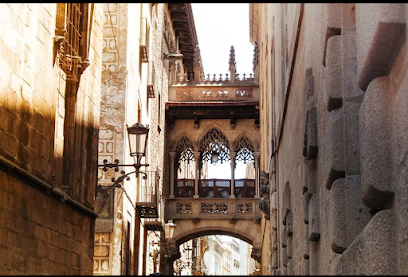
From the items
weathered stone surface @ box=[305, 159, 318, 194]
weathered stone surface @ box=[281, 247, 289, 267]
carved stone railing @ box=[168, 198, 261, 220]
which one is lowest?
weathered stone surface @ box=[281, 247, 289, 267]

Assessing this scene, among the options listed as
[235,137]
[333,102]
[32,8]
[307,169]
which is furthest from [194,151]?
[333,102]

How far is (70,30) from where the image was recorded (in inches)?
497

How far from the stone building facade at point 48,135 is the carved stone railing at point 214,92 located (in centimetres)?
1758

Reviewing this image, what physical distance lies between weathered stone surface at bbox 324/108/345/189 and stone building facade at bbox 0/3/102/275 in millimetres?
4074

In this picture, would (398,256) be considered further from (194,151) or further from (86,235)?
(194,151)

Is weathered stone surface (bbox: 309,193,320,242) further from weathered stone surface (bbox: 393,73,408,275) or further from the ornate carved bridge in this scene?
the ornate carved bridge

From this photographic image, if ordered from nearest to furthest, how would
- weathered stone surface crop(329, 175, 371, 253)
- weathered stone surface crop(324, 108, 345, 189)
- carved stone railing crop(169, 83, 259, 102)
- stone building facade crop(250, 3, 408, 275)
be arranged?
stone building facade crop(250, 3, 408, 275)
weathered stone surface crop(329, 175, 371, 253)
weathered stone surface crop(324, 108, 345, 189)
carved stone railing crop(169, 83, 259, 102)

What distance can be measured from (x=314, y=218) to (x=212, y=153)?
2514 cm

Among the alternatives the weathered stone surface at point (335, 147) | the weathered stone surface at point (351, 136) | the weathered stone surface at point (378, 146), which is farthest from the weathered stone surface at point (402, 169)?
the weathered stone surface at point (335, 147)

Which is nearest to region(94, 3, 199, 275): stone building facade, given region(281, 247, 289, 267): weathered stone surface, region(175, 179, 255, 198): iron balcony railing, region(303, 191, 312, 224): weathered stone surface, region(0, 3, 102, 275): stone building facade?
region(0, 3, 102, 275): stone building facade

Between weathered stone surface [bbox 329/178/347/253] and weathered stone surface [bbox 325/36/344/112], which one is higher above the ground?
weathered stone surface [bbox 325/36/344/112]

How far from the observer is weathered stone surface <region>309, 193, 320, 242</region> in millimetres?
6523

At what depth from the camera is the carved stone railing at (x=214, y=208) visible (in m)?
30.4

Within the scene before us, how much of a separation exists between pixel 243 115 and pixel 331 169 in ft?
87.2
